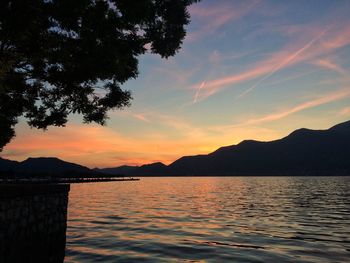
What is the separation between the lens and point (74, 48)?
54.1 feet

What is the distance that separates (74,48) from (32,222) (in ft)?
24.4

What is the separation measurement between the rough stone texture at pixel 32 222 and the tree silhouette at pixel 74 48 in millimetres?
3772

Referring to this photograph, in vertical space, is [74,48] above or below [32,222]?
above

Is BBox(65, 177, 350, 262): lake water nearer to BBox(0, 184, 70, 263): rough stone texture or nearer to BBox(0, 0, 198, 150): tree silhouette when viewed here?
BBox(0, 184, 70, 263): rough stone texture

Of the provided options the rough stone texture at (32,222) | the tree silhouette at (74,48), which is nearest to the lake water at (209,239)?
the rough stone texture at (32,222)

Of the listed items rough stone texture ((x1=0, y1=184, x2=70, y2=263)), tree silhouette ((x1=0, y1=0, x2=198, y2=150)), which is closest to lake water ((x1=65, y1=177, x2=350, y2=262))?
rough stone texture ((x1=0, y1=184, x2=70, y2=263))

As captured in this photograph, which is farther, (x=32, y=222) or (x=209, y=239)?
(x=209, y=239)

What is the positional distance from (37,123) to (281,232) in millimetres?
14886

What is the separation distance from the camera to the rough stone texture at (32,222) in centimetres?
1145

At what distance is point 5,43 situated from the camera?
15.3 meters

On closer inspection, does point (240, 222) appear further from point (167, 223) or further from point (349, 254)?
point (349, 254)

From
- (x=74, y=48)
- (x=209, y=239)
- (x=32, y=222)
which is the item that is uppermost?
(x=74, y=48)

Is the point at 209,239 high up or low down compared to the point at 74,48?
down

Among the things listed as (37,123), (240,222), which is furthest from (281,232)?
(37,123)
